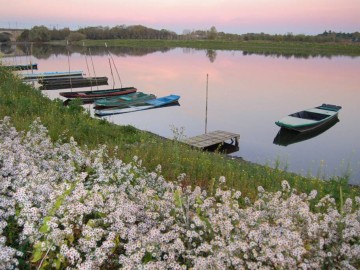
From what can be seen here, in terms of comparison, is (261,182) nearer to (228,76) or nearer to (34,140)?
(34,140)

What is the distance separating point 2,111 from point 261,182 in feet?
32.6

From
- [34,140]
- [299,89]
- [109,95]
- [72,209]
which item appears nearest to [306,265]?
[72,209]

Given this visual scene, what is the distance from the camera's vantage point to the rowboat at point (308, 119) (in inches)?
916

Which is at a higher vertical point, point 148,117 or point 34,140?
point 34,140

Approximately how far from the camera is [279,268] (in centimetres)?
357

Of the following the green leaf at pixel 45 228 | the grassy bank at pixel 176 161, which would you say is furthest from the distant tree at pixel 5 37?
the green leaf at pixel 45 228

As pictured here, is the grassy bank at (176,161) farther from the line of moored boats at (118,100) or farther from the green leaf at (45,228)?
the line of moored boats at (118,100)

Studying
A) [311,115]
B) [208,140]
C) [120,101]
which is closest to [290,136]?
[311,115]

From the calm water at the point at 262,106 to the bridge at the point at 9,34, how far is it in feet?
341

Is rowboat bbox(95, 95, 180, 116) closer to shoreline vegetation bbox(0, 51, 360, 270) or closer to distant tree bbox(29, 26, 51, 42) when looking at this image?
shoreline vegetation bbox(0, 51, 360, 270)

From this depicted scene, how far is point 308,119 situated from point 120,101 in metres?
15.4

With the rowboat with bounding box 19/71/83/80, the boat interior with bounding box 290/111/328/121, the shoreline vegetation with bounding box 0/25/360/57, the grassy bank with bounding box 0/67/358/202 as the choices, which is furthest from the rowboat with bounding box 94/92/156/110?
the shoreline vegetation with bounding box 0/25/360/57

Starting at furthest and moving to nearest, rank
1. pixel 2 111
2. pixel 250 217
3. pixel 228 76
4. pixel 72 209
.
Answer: pixel 228 76 < pixel 2 111 < pixel 250 217 < pixel 72 209

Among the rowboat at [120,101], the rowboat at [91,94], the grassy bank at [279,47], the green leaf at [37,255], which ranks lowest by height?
the rowboat at [120,101]
